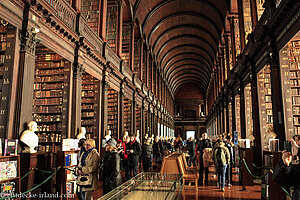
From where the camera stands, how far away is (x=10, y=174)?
11.7 feet

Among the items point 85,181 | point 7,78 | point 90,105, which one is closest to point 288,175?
point 85,181

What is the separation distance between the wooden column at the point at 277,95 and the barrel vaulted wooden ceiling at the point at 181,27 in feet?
24.8

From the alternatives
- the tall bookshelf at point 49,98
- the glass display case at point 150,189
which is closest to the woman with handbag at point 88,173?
the glass display case at point 150,189

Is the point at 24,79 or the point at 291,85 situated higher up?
the point at 291,85

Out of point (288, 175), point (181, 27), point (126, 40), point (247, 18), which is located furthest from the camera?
point (181, 27)

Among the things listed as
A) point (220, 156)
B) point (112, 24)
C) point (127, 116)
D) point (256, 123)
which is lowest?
point (220, 156)

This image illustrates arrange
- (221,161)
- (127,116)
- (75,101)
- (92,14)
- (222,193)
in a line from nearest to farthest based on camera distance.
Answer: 1. (222,193)
2. (221,161)
3. (75,101)
4. (92,14)
5. (127,116)

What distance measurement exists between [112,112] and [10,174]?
655cm

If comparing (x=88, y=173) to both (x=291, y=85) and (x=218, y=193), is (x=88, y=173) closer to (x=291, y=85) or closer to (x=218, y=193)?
(x=218, y=193)

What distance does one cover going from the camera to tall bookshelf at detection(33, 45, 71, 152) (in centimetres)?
661

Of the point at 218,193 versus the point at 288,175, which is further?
the point at 218,193

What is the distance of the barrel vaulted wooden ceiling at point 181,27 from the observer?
50.3 feet

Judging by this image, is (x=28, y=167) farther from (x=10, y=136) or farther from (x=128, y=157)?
(x=128, y=157)

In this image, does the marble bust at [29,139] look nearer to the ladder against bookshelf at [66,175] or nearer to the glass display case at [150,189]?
the ladder against bookshelf at [66,175]
